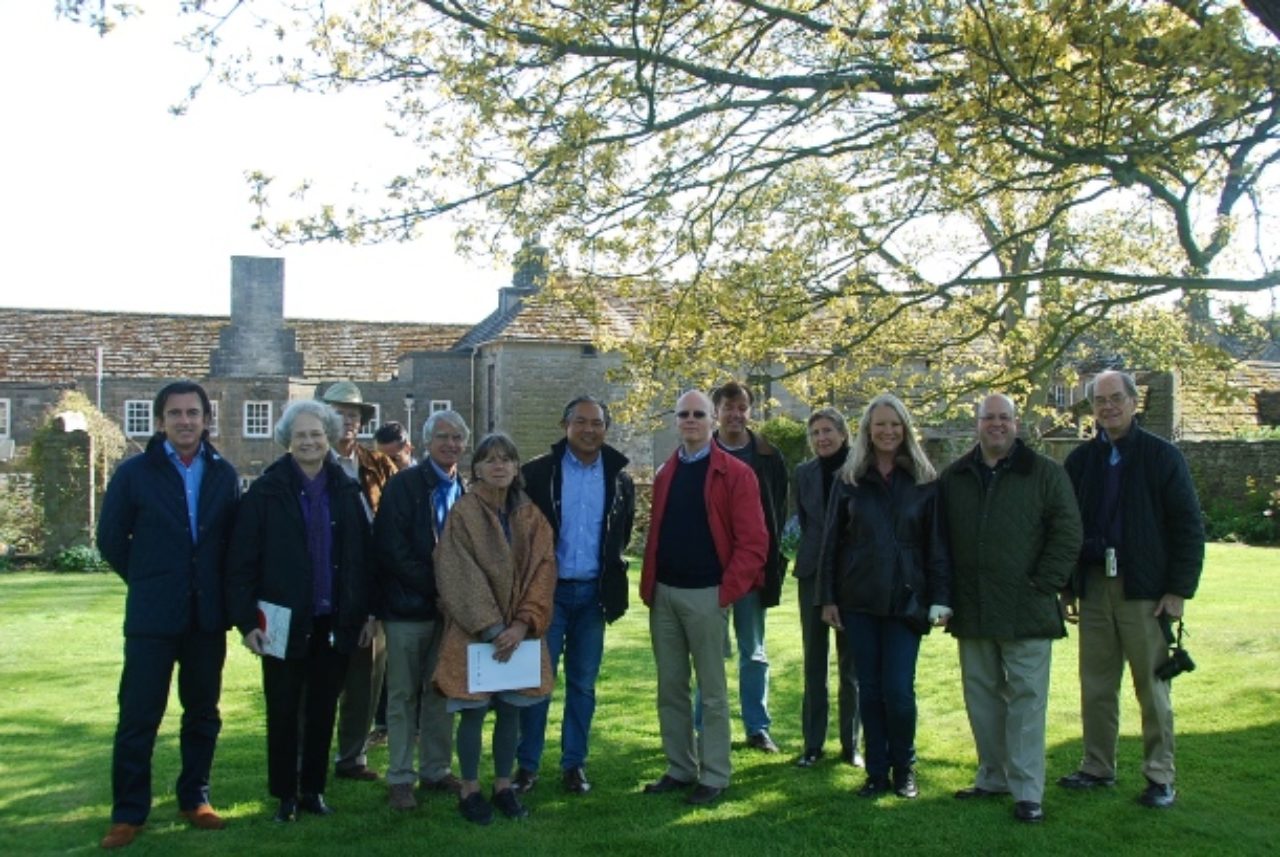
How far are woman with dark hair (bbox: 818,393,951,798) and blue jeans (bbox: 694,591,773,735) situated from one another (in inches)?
32.6

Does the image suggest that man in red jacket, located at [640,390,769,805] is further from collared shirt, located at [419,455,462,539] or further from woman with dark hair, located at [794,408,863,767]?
collared shirt, located at [419,455,462,539]

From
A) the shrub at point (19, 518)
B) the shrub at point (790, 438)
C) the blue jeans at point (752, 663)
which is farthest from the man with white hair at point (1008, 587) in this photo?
the shrub at point (19, 518)

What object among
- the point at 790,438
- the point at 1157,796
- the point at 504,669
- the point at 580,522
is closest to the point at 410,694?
the point at 504,669

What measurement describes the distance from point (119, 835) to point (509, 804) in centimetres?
176

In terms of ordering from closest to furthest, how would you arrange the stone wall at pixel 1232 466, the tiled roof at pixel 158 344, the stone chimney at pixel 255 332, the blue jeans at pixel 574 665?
1. the blue jeans at pixel 574 665
2. the stone wall at pixel 1232 466
3. the tiled roof at pixel 158 344
4. the stone chimney at pixel 255 332

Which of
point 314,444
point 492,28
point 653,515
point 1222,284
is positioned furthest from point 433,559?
point 1222,284

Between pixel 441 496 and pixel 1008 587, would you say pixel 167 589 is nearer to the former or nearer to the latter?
pixel 441 496

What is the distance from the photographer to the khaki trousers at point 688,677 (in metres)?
6.24

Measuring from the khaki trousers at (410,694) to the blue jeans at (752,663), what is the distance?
5.74 ft

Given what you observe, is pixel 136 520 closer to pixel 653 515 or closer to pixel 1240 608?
pixel 653 515

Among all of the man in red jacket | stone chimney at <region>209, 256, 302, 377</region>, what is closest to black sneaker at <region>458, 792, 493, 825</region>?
the man in red jacket

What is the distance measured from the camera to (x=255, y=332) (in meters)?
41.3

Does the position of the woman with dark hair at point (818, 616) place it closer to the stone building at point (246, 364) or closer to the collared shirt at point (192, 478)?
the collared shirt at point (192, 478)

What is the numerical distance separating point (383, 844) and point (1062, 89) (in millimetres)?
5696
